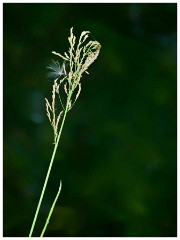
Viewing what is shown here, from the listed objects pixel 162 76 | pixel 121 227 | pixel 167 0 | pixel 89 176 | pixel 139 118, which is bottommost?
pixel 121 227

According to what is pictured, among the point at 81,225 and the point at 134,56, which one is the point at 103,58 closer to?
the point at 134,56

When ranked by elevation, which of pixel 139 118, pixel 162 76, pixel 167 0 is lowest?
pixel 139 118

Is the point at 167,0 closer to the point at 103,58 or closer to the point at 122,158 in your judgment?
the point at 103,58

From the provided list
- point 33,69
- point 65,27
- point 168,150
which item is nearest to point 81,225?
point 168,150

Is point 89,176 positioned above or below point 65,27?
below

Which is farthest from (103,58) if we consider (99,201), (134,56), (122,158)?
(99,201)

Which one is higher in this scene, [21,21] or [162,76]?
[21,21]
